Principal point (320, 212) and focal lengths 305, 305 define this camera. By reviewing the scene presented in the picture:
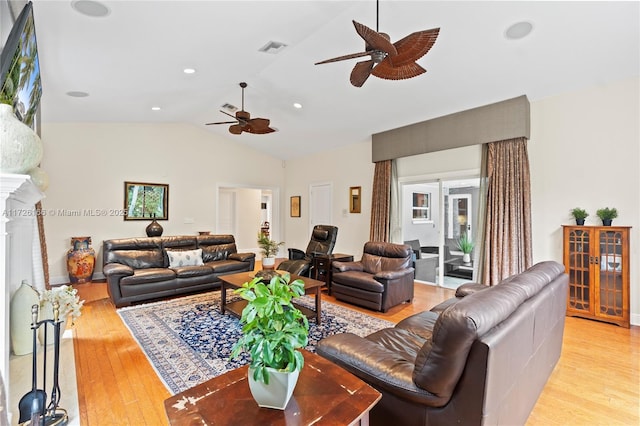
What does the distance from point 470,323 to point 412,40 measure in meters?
2.09

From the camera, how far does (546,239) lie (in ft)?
14.1

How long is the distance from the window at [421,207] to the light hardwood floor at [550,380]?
9.09 feet

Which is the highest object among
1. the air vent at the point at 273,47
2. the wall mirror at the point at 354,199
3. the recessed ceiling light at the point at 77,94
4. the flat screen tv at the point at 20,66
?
the air vent at the point at 273,47

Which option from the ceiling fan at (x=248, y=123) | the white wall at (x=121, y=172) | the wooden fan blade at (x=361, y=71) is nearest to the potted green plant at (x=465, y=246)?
the wooden fan blade at (x=361, y=71)

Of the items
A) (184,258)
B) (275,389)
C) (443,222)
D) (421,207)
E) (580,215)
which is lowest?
(184,258)

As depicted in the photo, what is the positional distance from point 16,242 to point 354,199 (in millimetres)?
5491

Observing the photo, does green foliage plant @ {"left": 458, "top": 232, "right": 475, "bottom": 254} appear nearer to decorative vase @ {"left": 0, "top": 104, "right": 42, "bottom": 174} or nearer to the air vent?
the air vent

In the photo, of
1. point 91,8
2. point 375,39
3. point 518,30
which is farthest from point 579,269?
point 91,8

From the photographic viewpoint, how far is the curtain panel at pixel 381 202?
5.99m

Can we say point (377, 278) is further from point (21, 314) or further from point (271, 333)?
point (21, 314)

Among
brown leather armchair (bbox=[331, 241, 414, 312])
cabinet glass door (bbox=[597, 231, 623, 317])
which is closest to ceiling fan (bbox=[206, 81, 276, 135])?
brown leather armchair (bbox=[331, 241, 414, 312])

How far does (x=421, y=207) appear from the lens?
599cm

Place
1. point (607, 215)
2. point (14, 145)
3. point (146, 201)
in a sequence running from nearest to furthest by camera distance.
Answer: point (14, 145), point (607, 215), point (146, 201)

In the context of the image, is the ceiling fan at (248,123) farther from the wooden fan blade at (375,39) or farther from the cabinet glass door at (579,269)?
the cabinet glass door at (579,269)
